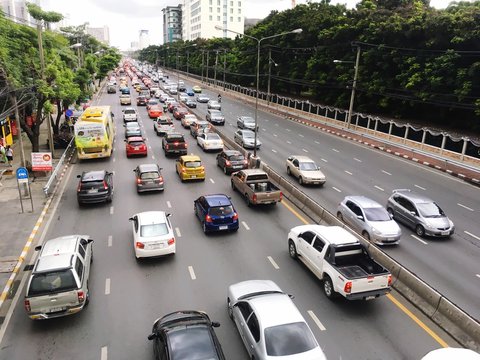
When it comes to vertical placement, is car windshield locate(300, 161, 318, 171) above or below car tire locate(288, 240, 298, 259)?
above

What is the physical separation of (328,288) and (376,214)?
20.9ft

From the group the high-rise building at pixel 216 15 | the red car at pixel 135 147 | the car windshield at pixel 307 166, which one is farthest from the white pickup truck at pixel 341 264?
the high-rise building at pixel 216 15

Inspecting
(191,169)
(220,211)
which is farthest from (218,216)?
(191,169)

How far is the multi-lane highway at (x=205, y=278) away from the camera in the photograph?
10688mm

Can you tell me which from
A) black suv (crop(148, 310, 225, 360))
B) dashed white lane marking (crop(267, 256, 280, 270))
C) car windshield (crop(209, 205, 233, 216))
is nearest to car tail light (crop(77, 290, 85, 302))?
black suv (crop(148, 310, 225, 360))

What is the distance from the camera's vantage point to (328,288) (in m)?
12.9

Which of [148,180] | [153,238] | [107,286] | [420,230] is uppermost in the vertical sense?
[153,238]

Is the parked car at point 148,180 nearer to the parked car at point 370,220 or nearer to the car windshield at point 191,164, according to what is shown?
the car windshield at point 191,164

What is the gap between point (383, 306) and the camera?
495 inches

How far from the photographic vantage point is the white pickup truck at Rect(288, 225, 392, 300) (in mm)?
11906

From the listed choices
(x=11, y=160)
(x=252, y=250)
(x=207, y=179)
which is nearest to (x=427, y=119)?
(x=207, y=179)

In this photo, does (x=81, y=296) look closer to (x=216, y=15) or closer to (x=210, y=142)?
(x=210, y=142)

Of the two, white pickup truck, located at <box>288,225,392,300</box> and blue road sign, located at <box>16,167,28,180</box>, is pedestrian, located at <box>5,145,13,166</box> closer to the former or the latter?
blue road sign, located at <box>16,167,28,180</box>

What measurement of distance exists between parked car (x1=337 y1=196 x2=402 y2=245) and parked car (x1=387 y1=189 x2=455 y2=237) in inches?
66.9
